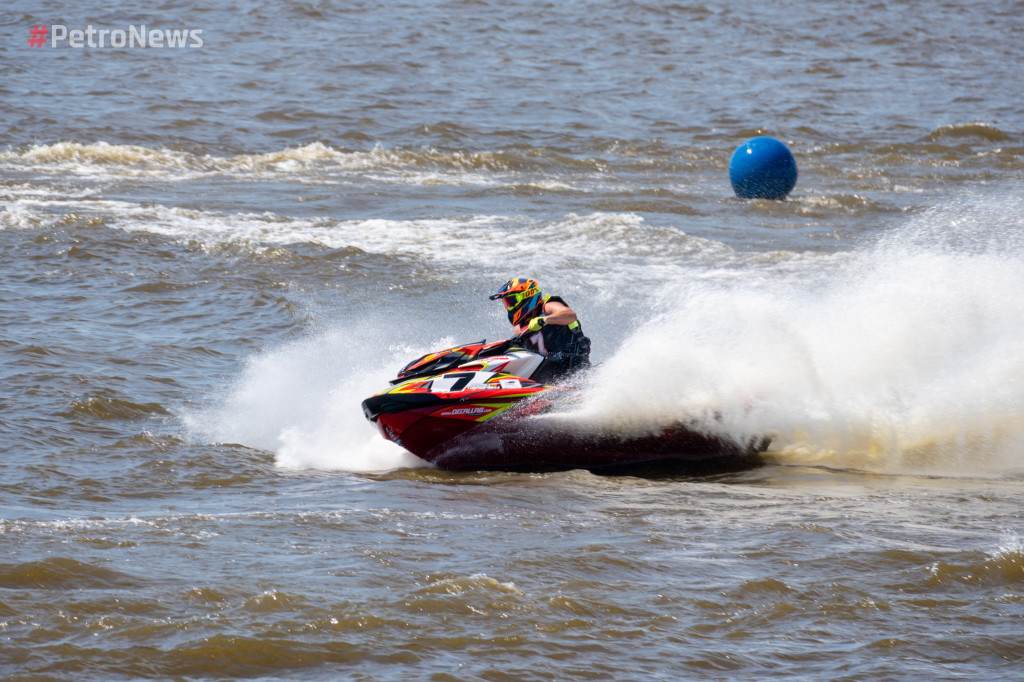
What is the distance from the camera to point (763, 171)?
2017 centimetres

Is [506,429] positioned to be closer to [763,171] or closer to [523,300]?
[523,300]

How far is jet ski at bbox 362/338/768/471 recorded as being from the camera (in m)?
8.33

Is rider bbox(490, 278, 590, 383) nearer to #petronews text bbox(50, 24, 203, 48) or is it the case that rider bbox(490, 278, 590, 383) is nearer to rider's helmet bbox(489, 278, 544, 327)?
rider's helmet bbox(489, 278, 544, 327)

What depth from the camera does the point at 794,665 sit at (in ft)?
16.9

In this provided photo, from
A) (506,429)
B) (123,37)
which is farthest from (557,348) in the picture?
(123,37)

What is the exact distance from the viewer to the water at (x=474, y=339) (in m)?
5.47

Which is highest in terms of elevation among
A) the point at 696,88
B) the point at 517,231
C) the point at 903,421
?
the point at 696,88

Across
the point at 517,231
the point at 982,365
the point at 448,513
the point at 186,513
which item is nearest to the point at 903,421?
the point at 982,365

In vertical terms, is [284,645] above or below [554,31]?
below

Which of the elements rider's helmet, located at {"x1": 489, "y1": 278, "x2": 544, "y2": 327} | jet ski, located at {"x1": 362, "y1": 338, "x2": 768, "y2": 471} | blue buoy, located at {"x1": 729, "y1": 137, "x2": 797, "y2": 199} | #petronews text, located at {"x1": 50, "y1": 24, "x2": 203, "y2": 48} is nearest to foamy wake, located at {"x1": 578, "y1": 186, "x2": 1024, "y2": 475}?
jet ski, located at {"x1": 362, "y1": 338, "x2": 768, "y2": 471}

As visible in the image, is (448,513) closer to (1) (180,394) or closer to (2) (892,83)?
(1) (180,394)

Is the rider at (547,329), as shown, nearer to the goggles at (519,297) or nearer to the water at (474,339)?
the goggles at (519,297)

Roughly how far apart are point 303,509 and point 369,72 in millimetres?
24137

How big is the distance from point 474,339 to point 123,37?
2309 centimetres
